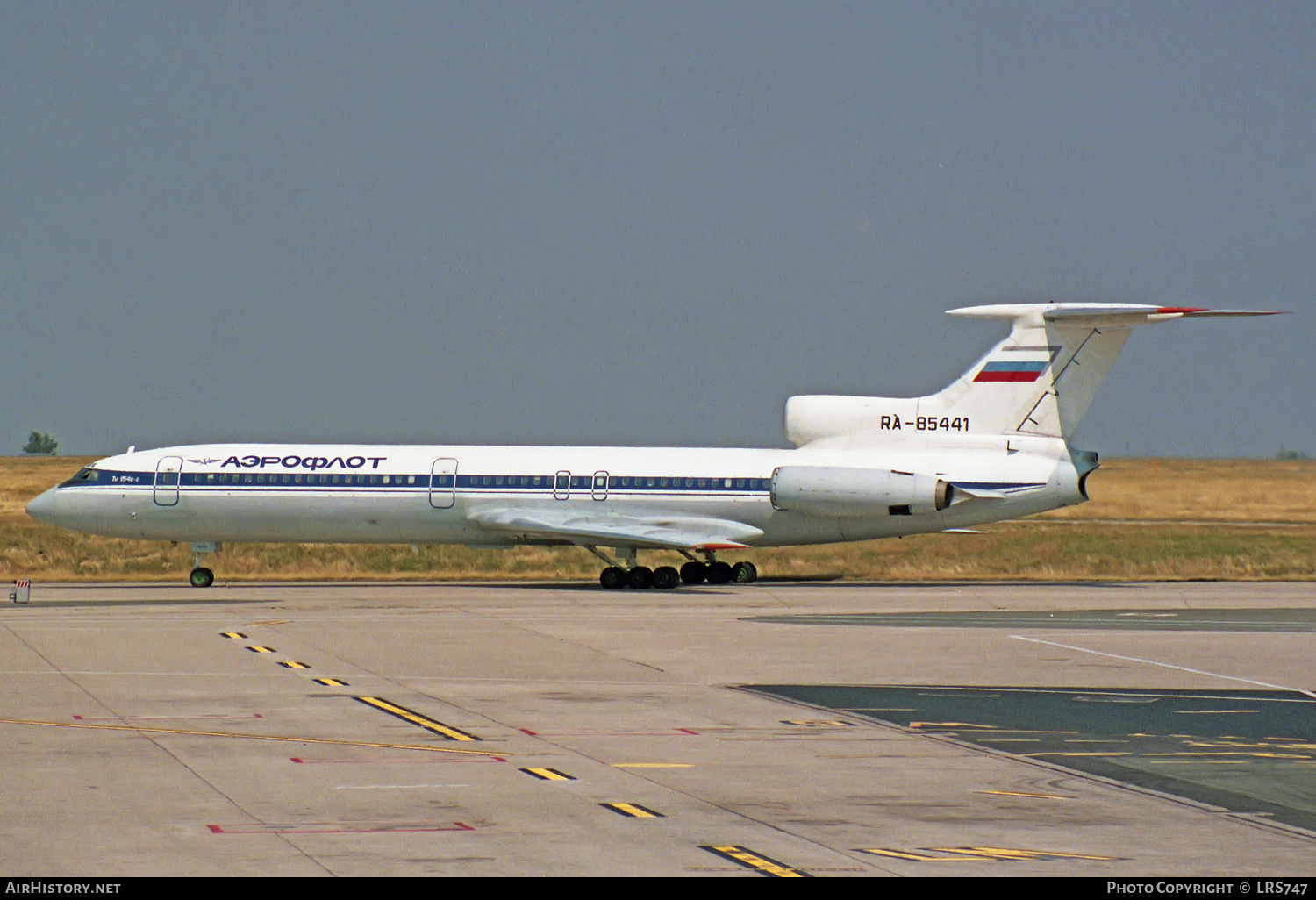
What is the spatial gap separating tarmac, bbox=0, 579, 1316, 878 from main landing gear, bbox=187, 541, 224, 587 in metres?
10.8

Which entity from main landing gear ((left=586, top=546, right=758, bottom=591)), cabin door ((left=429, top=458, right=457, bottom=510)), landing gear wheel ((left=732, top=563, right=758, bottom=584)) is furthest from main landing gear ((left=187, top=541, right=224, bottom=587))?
landing gear wheel ((left=732, top=563, right=758, bottom=584))

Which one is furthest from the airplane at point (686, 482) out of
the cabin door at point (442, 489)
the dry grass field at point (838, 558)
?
the dry grass field at point (838, 558)

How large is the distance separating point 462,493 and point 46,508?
39.8 feet

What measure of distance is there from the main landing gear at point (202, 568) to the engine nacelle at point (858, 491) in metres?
15.7

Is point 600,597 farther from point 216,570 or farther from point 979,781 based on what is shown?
point 979,781

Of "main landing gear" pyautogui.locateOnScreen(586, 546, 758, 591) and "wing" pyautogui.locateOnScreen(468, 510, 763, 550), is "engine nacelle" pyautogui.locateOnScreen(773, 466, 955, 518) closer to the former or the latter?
"wing" pyautogui.locateOnScreen(468, 510, 763, 550)

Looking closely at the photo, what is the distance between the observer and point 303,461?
145 ft

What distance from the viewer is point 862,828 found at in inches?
490

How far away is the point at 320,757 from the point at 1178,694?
11.7m

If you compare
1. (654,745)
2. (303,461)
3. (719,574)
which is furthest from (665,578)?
(654,745)

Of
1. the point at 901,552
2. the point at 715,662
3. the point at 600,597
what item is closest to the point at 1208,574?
the point at 901,552

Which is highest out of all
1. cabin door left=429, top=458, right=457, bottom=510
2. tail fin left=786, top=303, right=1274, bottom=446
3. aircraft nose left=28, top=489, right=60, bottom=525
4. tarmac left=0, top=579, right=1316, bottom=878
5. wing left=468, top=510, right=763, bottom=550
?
tail fin left=786, top=303, right=1274, bottom=446

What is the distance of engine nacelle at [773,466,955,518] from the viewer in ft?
138

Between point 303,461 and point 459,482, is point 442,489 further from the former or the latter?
point 303,461
